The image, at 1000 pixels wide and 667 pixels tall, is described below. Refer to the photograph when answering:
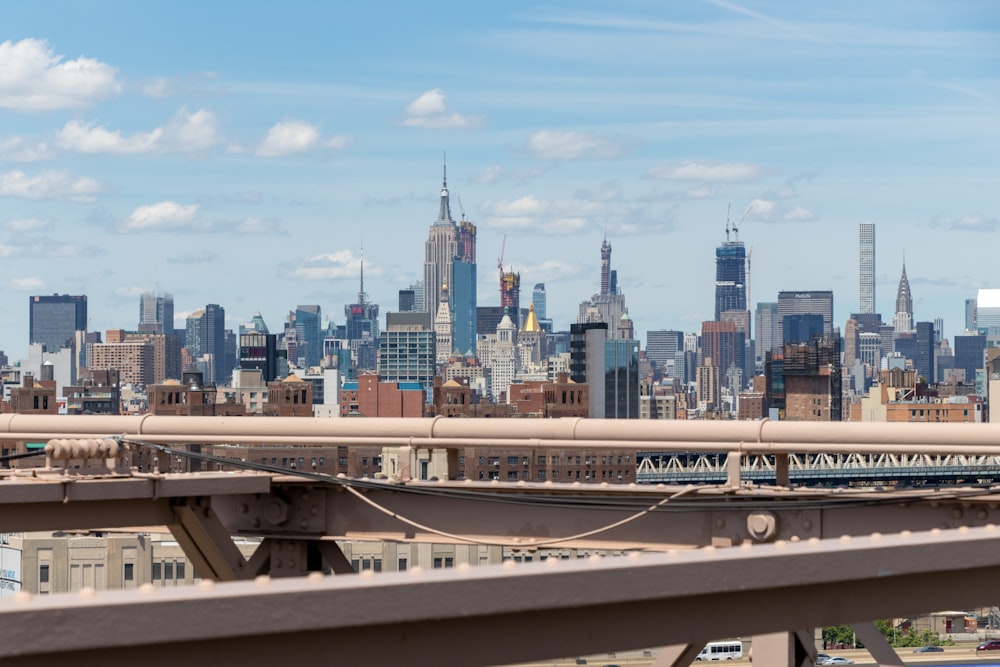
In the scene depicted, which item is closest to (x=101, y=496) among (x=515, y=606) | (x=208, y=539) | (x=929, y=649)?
(x=208, y=539)

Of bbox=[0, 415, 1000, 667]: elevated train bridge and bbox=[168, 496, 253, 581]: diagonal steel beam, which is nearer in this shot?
bbox=[0, 415, 1000, 667]: elevated train bridge

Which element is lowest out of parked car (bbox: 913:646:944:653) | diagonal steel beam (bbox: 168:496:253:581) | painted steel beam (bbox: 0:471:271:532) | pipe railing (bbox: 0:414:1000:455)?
parked car (bbox: 913:646:944:653)

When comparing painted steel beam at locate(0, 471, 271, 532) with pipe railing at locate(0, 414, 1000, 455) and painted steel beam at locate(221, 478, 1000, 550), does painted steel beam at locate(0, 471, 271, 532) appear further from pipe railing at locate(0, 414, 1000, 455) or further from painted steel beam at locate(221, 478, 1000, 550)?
pipe railing at locate(0, 414, 1000, 455)

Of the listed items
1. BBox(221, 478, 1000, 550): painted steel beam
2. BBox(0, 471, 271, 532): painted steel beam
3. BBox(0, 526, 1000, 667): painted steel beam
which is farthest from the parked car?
BBox(0, 526, 1000, 667): painted steel beam

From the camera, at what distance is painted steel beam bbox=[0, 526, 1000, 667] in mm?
5152

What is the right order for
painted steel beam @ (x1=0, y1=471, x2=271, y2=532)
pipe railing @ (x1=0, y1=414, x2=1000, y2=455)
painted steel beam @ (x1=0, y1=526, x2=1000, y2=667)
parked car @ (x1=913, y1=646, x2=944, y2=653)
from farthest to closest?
parked car @ (x1=913, y1=646, x2=944, y2=653)
painted steel beam @ (x1=0, y1=471, x2=271, y2=532)
pipe railing @ (x1=0, y1=414, x2=1000, y2=455)
painted steel beam @ (x1=0, y1=526, x2=1000, y2=667)

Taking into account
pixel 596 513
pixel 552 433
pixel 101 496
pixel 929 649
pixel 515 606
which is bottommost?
pixel 929 649

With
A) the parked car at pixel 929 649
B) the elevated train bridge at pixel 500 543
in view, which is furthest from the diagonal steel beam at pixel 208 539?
the parked car at pixel 929 649

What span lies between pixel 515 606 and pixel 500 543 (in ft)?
19.5

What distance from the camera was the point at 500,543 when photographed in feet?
37.7

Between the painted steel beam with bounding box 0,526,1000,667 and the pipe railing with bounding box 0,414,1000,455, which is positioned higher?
the pipe railing with bounding box 0,414,1000,455

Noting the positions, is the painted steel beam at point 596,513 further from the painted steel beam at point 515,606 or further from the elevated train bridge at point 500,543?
the painted steel beam at point 515,606

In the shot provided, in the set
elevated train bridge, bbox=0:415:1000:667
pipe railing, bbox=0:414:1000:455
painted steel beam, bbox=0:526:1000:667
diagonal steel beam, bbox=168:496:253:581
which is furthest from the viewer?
diagonal steel beam, bbox=168:496:253:581

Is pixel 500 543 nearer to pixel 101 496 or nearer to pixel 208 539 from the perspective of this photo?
pixel 208 539
